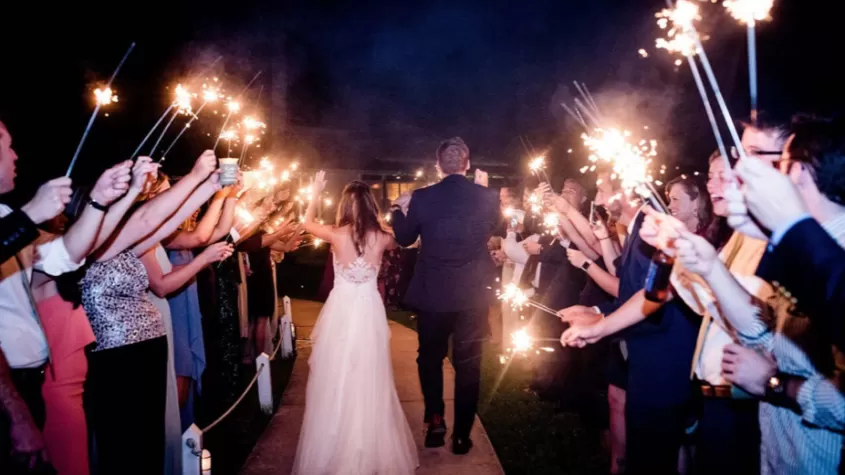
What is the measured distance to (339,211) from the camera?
470 cm

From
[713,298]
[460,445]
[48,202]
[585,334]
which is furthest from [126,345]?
[713,298]

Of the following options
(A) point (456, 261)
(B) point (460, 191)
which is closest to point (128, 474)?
(A) point (456, 261)

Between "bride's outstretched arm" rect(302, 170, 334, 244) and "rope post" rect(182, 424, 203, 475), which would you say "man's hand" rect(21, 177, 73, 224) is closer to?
"rope post" rect(182, 424, 203, 475)

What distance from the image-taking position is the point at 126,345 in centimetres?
320

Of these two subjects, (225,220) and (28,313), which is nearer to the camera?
(28,313)

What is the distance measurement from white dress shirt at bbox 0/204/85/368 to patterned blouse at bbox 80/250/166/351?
19.6 inches

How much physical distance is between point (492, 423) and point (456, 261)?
1.94 metres

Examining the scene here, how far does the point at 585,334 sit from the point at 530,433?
2284 mm

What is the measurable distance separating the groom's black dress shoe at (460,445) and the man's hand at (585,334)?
5.82 ft

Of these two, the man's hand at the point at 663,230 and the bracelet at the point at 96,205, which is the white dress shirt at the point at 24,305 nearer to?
the bracelet at the point at 96,205

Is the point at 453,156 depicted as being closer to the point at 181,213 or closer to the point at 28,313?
the point at 181,213

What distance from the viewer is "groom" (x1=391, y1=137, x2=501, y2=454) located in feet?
15.0

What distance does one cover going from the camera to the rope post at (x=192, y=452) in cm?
306

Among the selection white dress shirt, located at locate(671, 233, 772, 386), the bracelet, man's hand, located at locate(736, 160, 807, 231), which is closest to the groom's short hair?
white dress shirt, located at locate(671, 233, 772, 386)
